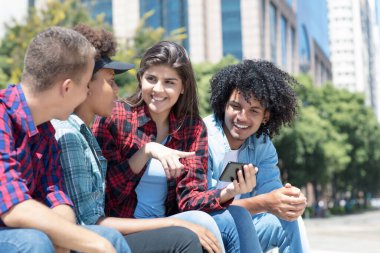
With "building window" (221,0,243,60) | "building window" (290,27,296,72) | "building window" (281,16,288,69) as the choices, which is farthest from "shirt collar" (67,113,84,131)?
"building window" (290,27,296,72)

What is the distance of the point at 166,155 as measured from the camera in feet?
6.96

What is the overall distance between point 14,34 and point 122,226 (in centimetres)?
1663

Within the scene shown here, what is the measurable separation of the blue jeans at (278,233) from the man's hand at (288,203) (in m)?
0.17

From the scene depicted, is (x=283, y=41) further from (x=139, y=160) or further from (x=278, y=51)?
(x=139, y=160)

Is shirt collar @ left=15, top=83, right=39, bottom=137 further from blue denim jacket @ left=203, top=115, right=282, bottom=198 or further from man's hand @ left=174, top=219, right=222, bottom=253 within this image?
blue denim jacket @ left=203, top=115, right=282, bottom=198

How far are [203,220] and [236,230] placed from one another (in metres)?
0.23

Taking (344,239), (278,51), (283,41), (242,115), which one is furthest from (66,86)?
(283,41)

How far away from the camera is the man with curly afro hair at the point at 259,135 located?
277cm

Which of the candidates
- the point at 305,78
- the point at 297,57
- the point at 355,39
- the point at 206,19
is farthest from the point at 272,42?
the point at 355,39

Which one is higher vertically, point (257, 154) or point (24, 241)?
point (257, 154)

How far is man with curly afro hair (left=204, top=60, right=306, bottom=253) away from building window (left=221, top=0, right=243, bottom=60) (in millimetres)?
42337

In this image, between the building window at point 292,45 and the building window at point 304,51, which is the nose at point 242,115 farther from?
the building window at point 304,51

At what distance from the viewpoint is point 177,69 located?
8.25 ft

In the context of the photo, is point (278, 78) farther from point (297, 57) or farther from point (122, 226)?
point (297, 57)
